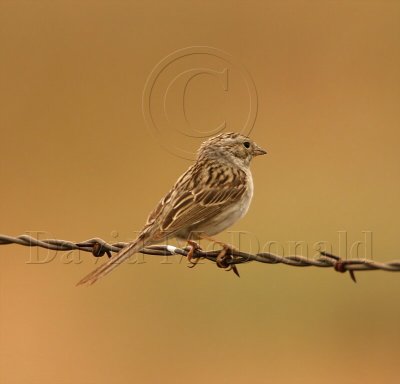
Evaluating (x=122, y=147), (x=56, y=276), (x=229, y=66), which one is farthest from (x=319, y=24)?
(x=56, y=276)

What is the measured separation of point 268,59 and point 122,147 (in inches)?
167

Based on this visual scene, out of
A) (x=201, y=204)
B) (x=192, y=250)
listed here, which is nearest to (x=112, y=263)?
(x=192, y=250)

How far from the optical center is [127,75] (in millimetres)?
17797

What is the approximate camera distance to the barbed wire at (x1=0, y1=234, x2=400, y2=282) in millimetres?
5223

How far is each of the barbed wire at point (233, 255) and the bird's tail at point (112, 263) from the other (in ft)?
0.20

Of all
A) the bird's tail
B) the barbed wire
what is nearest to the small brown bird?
the bird's tail

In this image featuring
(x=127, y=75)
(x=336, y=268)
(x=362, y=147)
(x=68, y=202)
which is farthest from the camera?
(x=127, y=75)

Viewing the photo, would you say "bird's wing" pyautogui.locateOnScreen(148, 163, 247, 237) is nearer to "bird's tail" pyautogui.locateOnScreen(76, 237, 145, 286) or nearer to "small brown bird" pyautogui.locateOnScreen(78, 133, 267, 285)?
"small brown bird" pyautogui.locateOnScreen(78, 133, 267, 285)

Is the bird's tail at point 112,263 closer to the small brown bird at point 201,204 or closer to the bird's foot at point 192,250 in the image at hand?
the small brown bird at point 201,204

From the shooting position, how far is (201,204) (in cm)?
739

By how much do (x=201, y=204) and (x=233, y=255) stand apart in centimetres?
93

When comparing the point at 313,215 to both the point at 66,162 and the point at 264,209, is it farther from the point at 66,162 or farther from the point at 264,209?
the point at 66,162

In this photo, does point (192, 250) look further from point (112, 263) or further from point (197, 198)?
point (112, 263)

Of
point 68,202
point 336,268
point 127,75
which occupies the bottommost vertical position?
point 336,268
